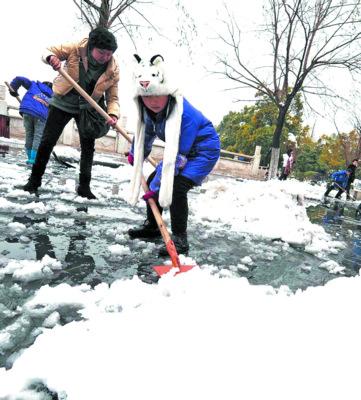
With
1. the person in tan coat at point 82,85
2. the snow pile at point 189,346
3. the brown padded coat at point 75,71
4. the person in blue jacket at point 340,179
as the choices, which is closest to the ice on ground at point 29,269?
the snow pile at point 189,346

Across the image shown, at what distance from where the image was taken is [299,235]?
3432 millimetres

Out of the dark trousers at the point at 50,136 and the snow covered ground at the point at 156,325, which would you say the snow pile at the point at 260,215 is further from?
the dark trousers at the point at 50,136

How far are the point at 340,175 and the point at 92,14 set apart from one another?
11011mm

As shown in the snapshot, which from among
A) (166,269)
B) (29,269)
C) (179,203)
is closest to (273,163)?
(179,203)

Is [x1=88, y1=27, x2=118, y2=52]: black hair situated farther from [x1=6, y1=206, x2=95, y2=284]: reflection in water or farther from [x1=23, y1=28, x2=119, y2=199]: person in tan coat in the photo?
[x1=6, y1=206, x2=95, y2=284]: reflection in water

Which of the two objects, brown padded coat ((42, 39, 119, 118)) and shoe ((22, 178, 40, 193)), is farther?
shoe ((22, 178, 40, 193))

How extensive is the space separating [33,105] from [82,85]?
2195 mm

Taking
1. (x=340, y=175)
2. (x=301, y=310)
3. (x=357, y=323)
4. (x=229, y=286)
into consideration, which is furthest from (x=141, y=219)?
(x=340, y=175)

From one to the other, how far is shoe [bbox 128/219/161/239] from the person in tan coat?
1.16m

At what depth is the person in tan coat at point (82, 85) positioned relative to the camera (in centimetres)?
313

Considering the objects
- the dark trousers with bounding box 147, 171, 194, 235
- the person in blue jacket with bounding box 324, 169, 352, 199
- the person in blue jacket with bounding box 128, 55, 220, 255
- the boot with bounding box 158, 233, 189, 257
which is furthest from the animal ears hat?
the person in blue jacket with bounding box 324, 169, 352, 199

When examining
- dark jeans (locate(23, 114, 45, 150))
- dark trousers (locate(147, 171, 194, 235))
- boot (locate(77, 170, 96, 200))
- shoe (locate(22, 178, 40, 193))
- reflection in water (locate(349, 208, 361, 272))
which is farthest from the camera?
dark jeans (locate(23, 114, 45, 150))

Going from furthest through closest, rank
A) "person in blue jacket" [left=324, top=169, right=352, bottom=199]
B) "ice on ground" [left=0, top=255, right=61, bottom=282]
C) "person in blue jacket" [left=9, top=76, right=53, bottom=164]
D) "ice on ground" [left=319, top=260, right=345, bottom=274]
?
1. "person in blue jacket" [left=324, top=169, right=352, bottom=199]
2. "person in blue jacket" [left=9, top=76, right=53, bottom=164]
3. "ice on ground" [left=319, top=260, right=345, bottom=274]
4. "ice on ground" [left=0, top=255, right=61, bottom=282]

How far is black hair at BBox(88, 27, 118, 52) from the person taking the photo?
10.00 ft
